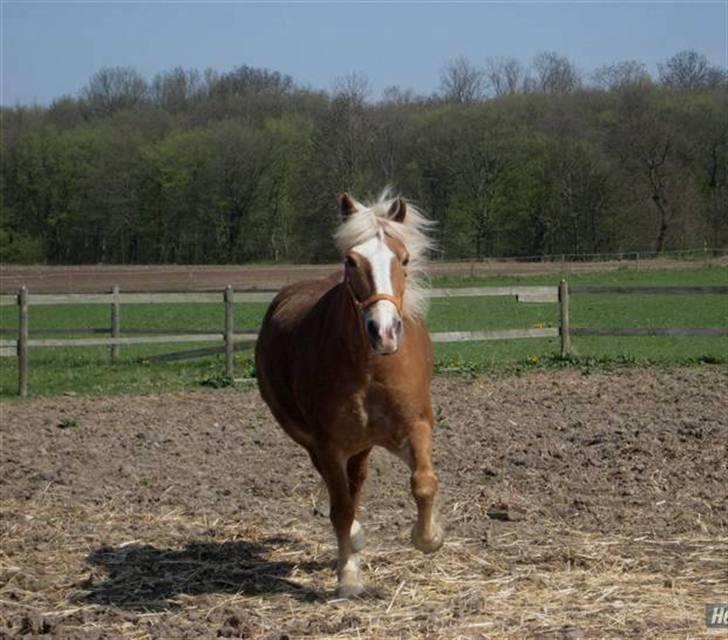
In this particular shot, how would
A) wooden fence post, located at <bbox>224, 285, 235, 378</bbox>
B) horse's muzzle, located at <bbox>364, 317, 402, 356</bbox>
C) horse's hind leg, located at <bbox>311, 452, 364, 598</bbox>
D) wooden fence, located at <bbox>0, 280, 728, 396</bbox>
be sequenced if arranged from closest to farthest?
horse's muzzle, located at <bbox>364, 317, 402, 356</bbox> < horse's hind leg, located at <bbox>311, 452, 364, 598</bbox> < wooden fence post, located at <bbox>224, 285, 235, 378</bbox> < wooden fence, located at <bbox>0, 280, 728, 396</bbox>

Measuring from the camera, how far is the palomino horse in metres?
5.04

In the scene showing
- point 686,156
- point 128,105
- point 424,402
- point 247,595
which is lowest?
point 247,595

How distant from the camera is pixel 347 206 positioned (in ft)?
18.0

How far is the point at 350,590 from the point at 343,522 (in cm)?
36

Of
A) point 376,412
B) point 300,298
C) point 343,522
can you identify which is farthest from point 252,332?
point 376,412

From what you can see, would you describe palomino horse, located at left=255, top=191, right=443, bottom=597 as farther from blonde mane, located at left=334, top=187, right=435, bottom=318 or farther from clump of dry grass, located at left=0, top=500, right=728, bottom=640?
clump of dry grass, located at left=0, top=500, right=728, bottom=640

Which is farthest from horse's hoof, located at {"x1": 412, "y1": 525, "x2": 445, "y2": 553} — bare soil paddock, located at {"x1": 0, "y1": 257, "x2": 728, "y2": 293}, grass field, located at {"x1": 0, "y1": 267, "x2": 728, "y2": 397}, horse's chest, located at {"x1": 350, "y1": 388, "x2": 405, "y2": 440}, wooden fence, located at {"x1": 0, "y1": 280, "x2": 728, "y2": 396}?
bare soil paddock, located at {"x1": 0, "y1": 257, "x2": 728, "y2": 293}

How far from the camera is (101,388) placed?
577 inches

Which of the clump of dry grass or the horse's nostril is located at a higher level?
the horse's nostril

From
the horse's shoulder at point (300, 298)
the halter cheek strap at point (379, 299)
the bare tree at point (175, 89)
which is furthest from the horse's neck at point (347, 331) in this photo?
the bare tree at point (175, 89)

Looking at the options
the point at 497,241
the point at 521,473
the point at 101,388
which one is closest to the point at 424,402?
the point at 521,473

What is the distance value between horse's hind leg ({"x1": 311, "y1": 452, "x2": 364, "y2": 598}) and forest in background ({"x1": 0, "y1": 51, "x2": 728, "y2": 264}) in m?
34.4

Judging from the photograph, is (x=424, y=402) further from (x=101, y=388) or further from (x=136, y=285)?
(x=136, y=285)

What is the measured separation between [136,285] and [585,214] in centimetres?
2277
